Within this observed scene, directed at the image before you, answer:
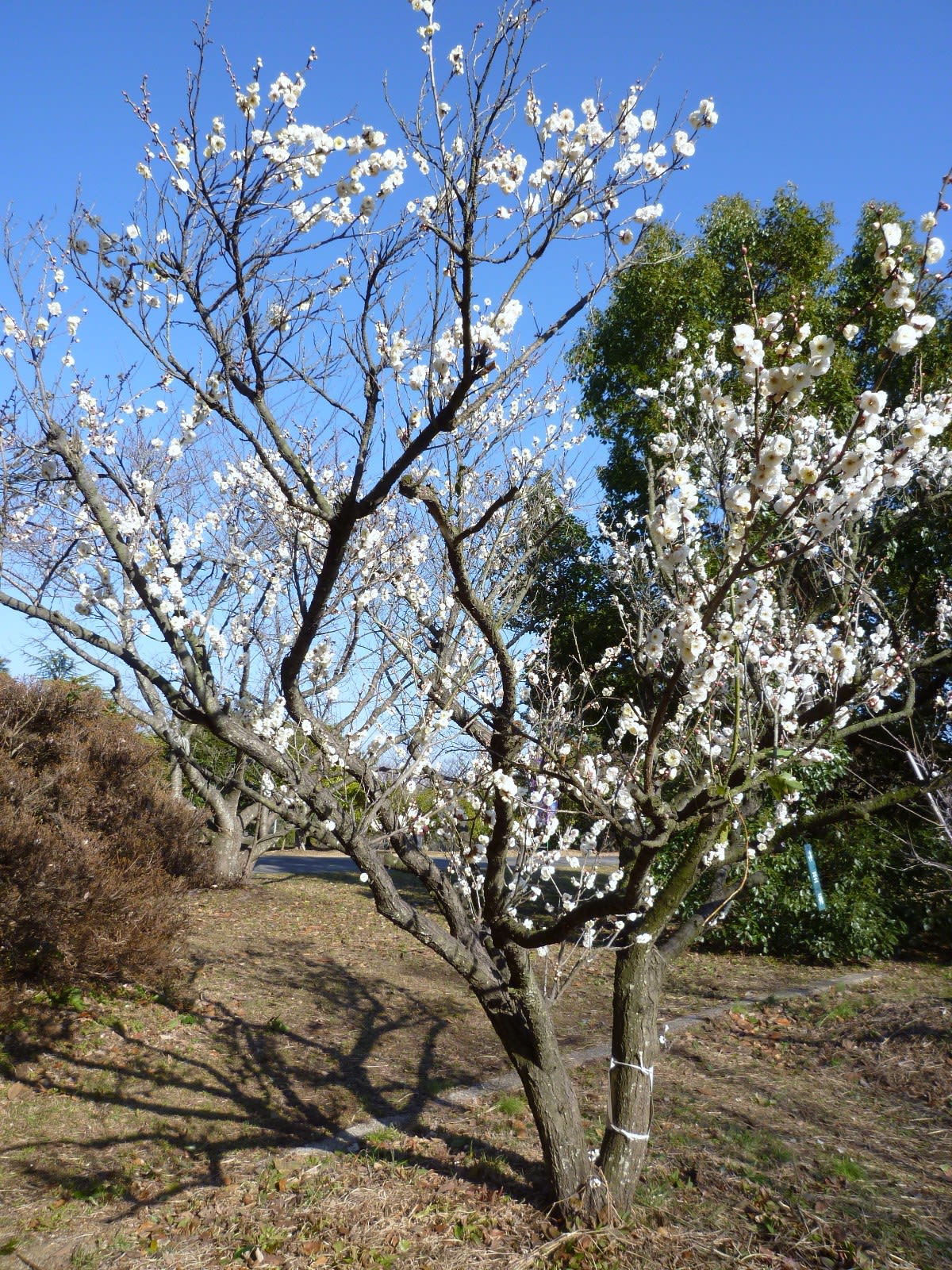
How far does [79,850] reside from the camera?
4.86m

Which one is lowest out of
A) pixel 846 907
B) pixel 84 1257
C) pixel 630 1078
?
pixel 84 1257

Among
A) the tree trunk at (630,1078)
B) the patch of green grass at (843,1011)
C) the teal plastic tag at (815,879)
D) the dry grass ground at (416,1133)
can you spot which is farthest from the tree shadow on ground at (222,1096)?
the teal plastic tag at (815,879)

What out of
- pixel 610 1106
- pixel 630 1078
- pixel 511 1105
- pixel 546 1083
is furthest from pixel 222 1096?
pixel 630 1078

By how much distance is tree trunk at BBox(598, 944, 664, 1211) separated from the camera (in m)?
3.01

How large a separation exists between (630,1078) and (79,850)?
350 cm

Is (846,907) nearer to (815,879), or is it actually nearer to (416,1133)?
(815,879)

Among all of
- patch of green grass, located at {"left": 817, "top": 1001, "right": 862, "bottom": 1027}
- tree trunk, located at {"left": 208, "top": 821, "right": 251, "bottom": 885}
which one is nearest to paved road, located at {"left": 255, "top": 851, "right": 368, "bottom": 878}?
tree trunk, located at {"left": 208, "top": 821, "right": 251, "bottom": 885}

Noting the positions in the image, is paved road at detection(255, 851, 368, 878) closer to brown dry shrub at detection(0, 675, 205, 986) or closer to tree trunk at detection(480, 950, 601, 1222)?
brown dry shrub at detection(0, 675, 205, 986)

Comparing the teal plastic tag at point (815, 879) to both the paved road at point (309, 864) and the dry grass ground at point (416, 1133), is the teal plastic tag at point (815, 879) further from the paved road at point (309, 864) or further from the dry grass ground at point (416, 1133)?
the paved road at point (309, 864)

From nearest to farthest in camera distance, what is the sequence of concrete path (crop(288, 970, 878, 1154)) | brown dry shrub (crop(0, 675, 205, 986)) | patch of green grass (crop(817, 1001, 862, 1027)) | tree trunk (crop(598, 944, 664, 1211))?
tree trunk (crop(598, 944, 664, 1211)) → concrete path (crop(288, 970, 878, 1154)) → brown dry shrub (crop(0, 675, 205, 986)) → patch of green grass (crop(817, 1001, 862, 1027))

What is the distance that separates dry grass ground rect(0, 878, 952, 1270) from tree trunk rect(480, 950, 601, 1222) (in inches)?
6.0

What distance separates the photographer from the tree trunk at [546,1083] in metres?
3.05

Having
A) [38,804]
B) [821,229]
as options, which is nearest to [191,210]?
[38,804]

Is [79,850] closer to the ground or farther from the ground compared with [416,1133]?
farther from the ground
